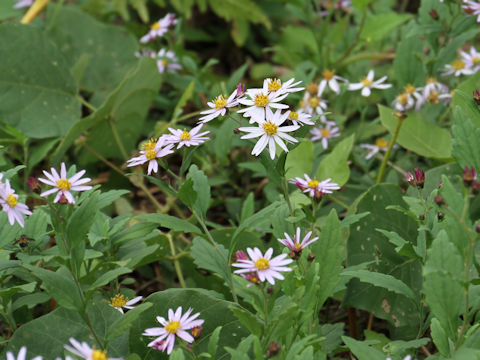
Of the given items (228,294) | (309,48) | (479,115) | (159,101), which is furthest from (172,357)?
(309,48)

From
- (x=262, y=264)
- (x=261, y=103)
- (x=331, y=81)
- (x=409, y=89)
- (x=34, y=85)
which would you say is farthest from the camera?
(x=34, y=85)

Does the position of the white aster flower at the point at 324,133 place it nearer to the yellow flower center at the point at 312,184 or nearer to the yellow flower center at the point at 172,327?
the yellow flower center at the point at 312,184

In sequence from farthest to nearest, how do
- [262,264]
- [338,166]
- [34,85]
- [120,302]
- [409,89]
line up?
[34,85]
[409,89]
[338,166]
[120,302]
[262,264]

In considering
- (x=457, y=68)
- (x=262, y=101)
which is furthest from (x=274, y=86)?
(x=457, y=68)

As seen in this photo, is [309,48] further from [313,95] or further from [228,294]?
[228,294]

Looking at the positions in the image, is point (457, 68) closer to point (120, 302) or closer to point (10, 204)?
point (120, 302)

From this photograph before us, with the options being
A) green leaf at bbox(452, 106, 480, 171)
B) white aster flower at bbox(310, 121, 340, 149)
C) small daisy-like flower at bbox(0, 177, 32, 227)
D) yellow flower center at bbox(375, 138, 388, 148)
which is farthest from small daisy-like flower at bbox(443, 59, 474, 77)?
small daisy-like flower at bbox(0, 177, 32, 227)
